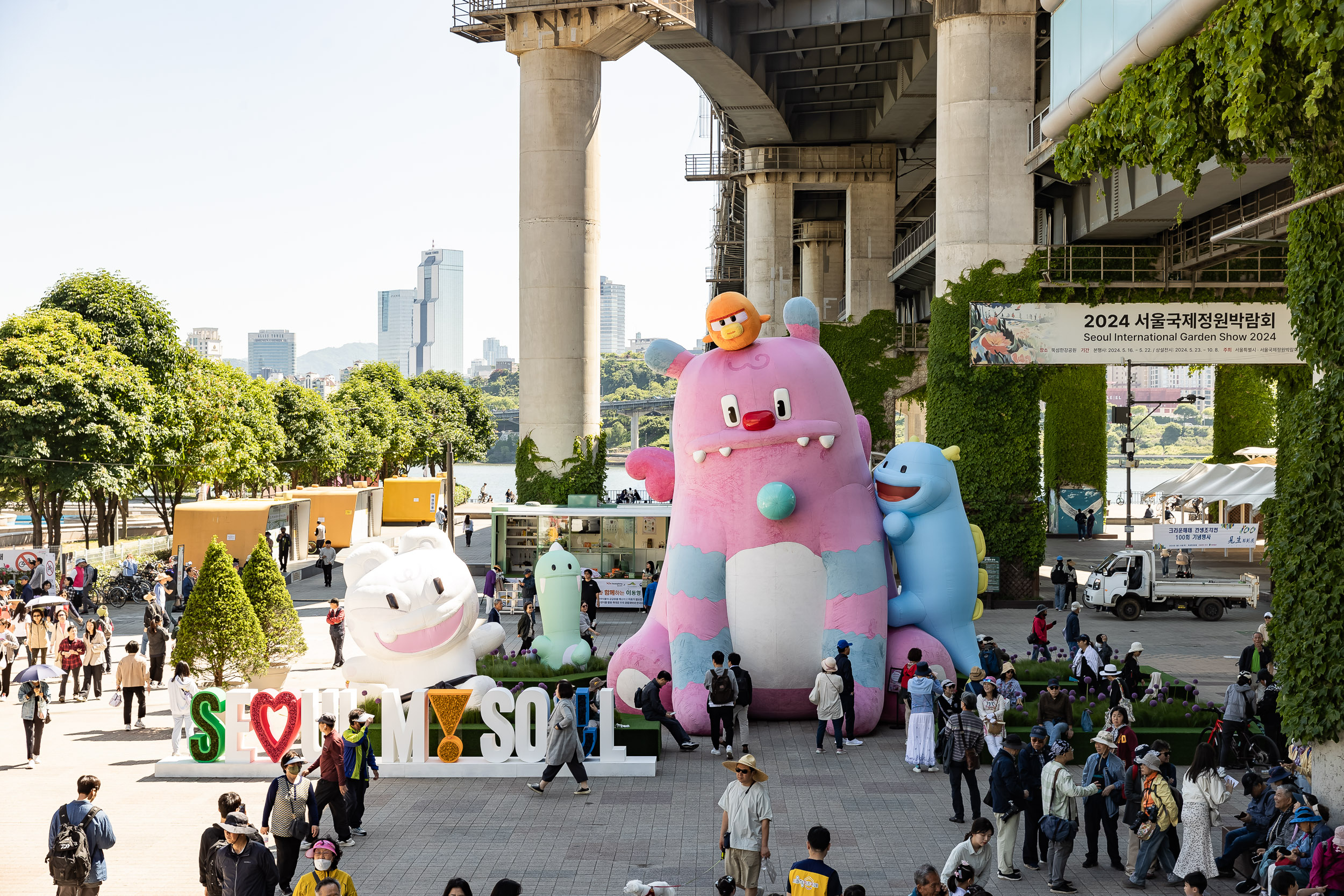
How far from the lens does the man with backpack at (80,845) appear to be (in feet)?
29.5

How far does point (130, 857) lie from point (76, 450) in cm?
2319

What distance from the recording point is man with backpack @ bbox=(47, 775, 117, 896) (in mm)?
8992

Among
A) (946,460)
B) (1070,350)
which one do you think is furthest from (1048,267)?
(946,460)

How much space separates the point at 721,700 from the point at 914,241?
32.4 meters

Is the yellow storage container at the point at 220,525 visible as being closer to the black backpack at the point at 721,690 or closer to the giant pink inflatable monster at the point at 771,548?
the giant pink inflatable monster at the point at 771,548

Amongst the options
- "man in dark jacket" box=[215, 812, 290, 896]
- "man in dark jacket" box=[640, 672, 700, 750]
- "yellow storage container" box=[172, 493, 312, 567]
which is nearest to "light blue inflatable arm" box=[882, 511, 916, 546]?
"man in dark jacket" box=[640, 672, 700, 750]

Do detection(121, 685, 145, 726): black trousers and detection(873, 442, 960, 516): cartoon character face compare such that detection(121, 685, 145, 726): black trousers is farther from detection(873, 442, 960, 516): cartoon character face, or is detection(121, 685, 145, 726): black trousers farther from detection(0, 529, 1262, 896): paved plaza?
detection(873, 442, 960, 516): cartoon character face

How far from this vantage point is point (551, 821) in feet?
40.4

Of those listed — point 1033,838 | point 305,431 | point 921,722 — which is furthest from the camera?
Result: point 305,431

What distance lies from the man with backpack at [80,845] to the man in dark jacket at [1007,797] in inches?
294

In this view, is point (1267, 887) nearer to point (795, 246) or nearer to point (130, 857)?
point (130, 857)

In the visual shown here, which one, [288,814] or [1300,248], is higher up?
[1300,248]

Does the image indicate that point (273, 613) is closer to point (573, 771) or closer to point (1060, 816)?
point (573, 771)

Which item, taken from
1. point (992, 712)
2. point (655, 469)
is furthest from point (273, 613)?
point (992, 712)
